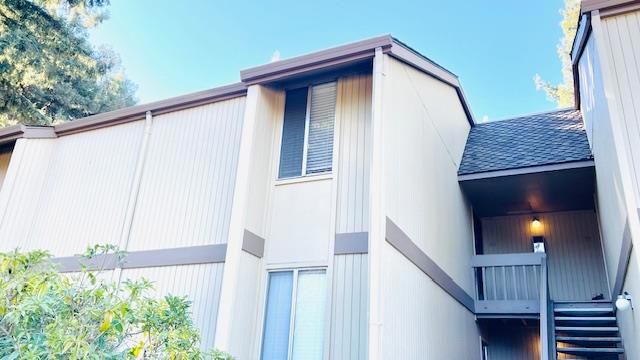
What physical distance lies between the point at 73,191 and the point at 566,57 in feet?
56.8

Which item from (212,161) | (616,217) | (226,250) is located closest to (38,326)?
(226,250)

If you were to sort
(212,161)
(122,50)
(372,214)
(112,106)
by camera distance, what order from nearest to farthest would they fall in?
(372,214), (212,161), (112,106), (122,50)

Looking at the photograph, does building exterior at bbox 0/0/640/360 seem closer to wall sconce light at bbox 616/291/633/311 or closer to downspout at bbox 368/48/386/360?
downspout at bbox 368/48/386/360

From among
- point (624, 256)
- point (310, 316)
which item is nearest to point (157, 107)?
point (310, 316)

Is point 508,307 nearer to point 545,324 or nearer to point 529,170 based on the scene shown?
point 545,324

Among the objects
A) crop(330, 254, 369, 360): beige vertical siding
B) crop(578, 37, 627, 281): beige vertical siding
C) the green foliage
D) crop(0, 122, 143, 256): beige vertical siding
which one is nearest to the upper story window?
crop(330, 254, 369, 360): beige vertical siding

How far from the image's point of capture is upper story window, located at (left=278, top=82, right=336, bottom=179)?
23.2 feet

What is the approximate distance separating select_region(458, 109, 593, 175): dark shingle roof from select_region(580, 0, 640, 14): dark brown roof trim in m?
3.80

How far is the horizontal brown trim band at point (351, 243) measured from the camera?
20.2ft

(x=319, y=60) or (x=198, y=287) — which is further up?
(x=319, y=60)

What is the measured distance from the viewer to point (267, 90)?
7406 millimetres

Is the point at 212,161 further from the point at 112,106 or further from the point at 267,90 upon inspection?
the point at 112,106

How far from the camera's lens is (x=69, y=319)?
341 centimetres

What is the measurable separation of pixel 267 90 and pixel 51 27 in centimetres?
634
